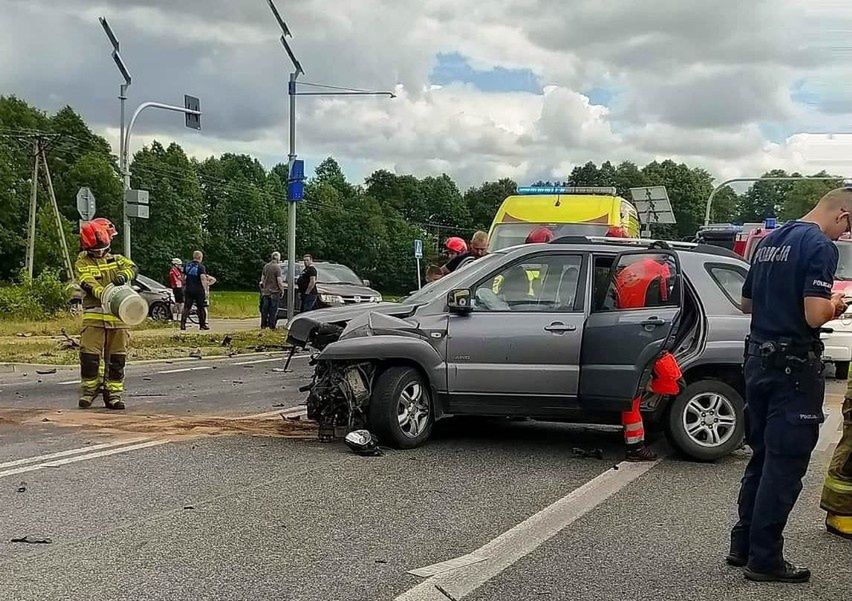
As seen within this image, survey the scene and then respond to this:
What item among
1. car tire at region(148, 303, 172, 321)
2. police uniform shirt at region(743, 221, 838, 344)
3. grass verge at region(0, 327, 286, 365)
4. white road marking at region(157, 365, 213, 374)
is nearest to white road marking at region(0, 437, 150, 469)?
police uniform shirt at region(743, 221, 838, 344)

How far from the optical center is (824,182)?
580 centimetres

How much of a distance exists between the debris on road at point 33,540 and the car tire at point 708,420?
468cm

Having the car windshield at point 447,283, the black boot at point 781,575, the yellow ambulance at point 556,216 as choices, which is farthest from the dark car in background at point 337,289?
the black boot at point 781,575

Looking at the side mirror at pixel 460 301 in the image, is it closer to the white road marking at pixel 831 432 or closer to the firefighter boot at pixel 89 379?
the white road marking at pixel 831 432

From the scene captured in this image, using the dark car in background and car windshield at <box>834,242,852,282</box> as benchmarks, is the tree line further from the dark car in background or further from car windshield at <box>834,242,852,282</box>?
car windshield at <box>834,242,852,282</box>

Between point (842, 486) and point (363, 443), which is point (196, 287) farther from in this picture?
point (842, 486)

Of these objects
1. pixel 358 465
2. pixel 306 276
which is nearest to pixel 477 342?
pixel 358 465

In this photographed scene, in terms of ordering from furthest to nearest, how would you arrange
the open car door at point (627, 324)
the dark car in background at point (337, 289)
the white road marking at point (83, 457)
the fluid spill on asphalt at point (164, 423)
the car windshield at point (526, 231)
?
1. the dark car in background at point (337, 289)
2. the car windshield at point (526, 231)
3. the fluid spill on asphalt at point (164, 423)
4. the open car door at point (627, 324)
5. the white road marking at point (83, 457)

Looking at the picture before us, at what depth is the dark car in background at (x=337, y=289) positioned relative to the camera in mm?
21641

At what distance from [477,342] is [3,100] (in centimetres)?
7510

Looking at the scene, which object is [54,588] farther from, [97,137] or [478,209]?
[478,209]

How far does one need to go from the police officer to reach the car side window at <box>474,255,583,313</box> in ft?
9.45

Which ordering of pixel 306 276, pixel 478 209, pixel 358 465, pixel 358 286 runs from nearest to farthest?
1. pixel 358 465
2. pixel 306 276
3. pixel 358 286
4. pixel 478 209

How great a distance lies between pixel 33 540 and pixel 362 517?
1823 millimetres
